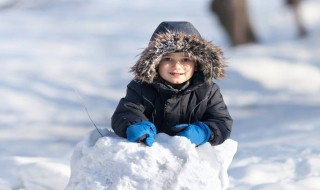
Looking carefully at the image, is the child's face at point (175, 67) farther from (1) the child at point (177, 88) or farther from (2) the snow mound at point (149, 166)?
(2) the snow mound at point (149, 166)

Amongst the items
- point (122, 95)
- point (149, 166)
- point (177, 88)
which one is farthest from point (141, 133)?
point (122, 95)

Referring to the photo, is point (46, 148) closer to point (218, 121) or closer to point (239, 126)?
point (239, 126)

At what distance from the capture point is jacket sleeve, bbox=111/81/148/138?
13.2 feet

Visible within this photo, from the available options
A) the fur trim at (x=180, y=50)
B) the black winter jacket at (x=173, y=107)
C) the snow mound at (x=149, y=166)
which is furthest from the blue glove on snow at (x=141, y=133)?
Answer: the fur trim at (x=180, y=50)

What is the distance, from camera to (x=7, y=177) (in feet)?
18.4

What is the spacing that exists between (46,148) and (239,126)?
2.75 metres

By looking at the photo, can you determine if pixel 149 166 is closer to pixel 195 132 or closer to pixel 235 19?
pixel 195 132

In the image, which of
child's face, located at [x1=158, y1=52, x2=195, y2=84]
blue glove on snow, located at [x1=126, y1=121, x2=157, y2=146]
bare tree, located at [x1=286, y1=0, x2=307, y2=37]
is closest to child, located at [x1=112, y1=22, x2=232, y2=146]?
child's face, located at [x1=158, y1=52, x2=195, y2=84]

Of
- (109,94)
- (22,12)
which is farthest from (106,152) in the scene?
(22,12)

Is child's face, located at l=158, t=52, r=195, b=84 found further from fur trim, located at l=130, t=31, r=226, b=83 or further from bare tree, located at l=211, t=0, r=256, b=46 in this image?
bare tree, located at l=211, t=0, r=256, b=46

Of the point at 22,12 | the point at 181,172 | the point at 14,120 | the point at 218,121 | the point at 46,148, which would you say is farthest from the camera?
the point at 22,12

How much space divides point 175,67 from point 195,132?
39 cm

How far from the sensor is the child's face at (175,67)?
4148 millimetres

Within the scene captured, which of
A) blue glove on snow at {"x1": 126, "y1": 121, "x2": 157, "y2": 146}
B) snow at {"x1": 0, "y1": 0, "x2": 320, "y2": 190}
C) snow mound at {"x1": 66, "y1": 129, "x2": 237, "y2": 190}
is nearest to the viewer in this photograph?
snow mound at {"x1": 66, "y1": 129, "x2": 237, "y2": 190}
